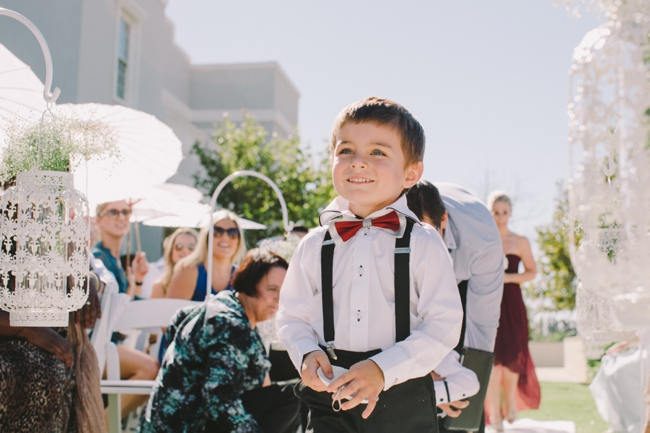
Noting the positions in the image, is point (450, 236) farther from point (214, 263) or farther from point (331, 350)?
point (214, 263)

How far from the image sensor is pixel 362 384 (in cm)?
183

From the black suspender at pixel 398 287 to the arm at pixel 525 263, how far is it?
4.84m

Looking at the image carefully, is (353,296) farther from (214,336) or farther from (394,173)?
(214,336)

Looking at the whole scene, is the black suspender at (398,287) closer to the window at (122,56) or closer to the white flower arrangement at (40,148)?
→ the white flower arrangement at (40,148)

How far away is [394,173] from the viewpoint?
2.14 meters

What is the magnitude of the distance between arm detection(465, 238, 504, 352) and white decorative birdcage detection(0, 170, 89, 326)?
191cm

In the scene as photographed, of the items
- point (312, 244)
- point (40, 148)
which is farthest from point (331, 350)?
point (40, 148)

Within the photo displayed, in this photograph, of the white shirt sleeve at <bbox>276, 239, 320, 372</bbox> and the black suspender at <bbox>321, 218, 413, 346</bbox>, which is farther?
the white shirt sleeve at <bbox>276, 239, 320, 372</bbox>

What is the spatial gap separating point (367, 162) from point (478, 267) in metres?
1.58

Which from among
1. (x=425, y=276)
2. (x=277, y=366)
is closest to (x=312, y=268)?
(x=425, y=276)

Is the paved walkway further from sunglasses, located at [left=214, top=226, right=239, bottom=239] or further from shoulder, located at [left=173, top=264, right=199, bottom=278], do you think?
shoulder, located at [left=173, top=264, right=199, bottom=278]

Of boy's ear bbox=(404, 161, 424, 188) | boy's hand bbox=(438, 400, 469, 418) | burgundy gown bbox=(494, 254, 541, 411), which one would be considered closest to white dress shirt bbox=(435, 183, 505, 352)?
boy's hand bbox=(438, 400, 469, 418)

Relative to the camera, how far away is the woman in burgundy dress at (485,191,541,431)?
21.9ft

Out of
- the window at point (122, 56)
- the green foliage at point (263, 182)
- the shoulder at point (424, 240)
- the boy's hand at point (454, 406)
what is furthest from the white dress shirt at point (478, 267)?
the green foliage at point (263, 182)
